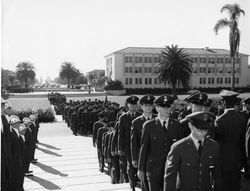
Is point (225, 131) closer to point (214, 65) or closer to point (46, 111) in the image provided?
point (46, 111)

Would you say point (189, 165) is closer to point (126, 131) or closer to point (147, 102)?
point (147, 102)

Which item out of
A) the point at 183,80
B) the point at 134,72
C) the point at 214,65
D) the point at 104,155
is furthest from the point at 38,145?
the point at 214,65

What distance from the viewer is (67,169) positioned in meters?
9.42

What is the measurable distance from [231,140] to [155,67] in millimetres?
76562

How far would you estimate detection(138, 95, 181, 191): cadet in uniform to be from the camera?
4660mm

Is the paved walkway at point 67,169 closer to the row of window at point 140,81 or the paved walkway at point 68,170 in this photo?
the paved walkway at point 68,170

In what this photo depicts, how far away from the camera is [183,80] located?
5162cm

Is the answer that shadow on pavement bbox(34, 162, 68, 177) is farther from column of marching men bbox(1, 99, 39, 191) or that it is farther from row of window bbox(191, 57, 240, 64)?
row of window bbox(191, 57, 240, 64)

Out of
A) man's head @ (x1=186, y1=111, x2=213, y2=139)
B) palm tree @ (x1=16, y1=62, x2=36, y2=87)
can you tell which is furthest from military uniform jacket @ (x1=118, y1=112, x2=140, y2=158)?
palm tree @ (x1=16, y1=62, x2=36, y2=87)

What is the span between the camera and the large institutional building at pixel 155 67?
79.9m

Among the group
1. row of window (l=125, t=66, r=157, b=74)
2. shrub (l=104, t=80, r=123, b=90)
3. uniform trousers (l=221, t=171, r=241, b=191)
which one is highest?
row of window (l=125, t=66, r=157, b=74)

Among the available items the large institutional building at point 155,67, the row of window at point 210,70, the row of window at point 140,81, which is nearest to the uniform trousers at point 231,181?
the large institutional building at point 155,67

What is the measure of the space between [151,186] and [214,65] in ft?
273

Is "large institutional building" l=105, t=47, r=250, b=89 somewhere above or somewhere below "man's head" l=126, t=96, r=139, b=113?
above
